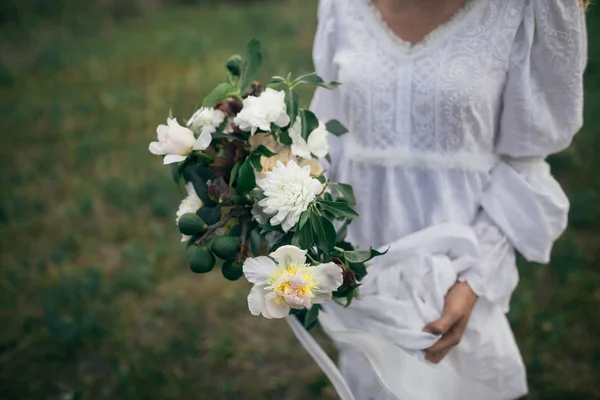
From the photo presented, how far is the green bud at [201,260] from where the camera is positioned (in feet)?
4.33

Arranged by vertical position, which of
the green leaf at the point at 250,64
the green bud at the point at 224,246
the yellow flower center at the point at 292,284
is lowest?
the yellow flower center at the point at 292,284

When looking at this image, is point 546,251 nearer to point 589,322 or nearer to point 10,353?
point 589,322

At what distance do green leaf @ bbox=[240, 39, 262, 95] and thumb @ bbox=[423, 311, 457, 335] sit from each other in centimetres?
68

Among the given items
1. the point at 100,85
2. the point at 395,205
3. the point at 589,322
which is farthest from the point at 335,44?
the point at 100,85

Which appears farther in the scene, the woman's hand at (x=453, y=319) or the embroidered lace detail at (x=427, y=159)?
the embroidered lace detail at (x=427, y=159)

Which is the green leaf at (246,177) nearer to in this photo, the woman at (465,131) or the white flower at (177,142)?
the white flower at (177,142)

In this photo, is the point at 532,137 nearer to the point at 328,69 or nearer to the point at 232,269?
the point at 328,69

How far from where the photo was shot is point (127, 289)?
335 cm

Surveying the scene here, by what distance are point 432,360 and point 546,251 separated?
39 centimetres

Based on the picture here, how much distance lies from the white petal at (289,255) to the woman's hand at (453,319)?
42 cm

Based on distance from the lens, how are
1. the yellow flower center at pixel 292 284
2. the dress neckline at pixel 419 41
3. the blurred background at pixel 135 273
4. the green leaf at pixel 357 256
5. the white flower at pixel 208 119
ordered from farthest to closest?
the blurred background at pixel 135 273
the dress neckline at pixel 419 41
the white flower at pixel 208 119
the green leaf at pixel 357 256
the yellow flower center at pixel 292 284

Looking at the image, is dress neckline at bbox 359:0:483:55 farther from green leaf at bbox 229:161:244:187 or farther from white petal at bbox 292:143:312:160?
green leaf at bbox 229:161:244:187

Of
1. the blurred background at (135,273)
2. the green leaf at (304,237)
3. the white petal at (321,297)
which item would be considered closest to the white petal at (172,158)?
the green leaf at (304,237)

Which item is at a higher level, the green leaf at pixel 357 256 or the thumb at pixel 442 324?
the green leaf at pixel 357 256
